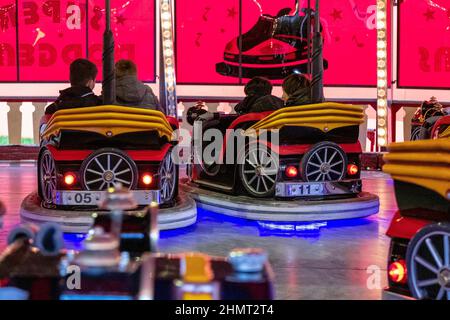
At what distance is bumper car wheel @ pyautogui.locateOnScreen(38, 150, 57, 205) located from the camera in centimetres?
383

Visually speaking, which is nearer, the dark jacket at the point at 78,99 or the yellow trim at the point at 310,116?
the dark jacket at the point at 78,99

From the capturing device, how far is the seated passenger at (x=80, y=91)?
3.89m

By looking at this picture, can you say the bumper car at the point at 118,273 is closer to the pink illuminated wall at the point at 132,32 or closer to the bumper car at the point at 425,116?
the bumper car at the point at 425,116

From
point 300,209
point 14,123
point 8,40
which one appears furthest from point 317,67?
point 8,40

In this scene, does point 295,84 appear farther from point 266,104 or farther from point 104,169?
point 104,169

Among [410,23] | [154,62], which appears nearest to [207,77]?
[154,62]

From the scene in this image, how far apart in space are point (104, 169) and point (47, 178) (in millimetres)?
479

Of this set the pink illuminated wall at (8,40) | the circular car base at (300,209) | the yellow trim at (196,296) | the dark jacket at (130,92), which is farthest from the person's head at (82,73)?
the pink illuminated wall at (8,40)

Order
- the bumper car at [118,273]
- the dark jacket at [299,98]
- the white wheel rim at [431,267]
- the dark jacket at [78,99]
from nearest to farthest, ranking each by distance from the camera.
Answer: the bumper car at [118,273]
the white wheel rim at [431,267]
the dark jacket at [78,99]
the dark jacket at [299,98]

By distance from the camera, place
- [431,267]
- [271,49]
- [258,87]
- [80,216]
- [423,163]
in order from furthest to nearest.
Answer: [271,49] → [258,87] → [80,216] → [423,163] → [431,267]

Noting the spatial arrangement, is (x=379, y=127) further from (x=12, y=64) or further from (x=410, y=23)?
(x=12, y=64)

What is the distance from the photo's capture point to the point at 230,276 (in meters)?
1.02

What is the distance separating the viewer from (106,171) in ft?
12.1

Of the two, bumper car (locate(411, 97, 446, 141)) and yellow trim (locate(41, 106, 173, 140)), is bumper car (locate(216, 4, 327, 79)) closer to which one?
bumper car (locate(411, 97, 446, 141))
